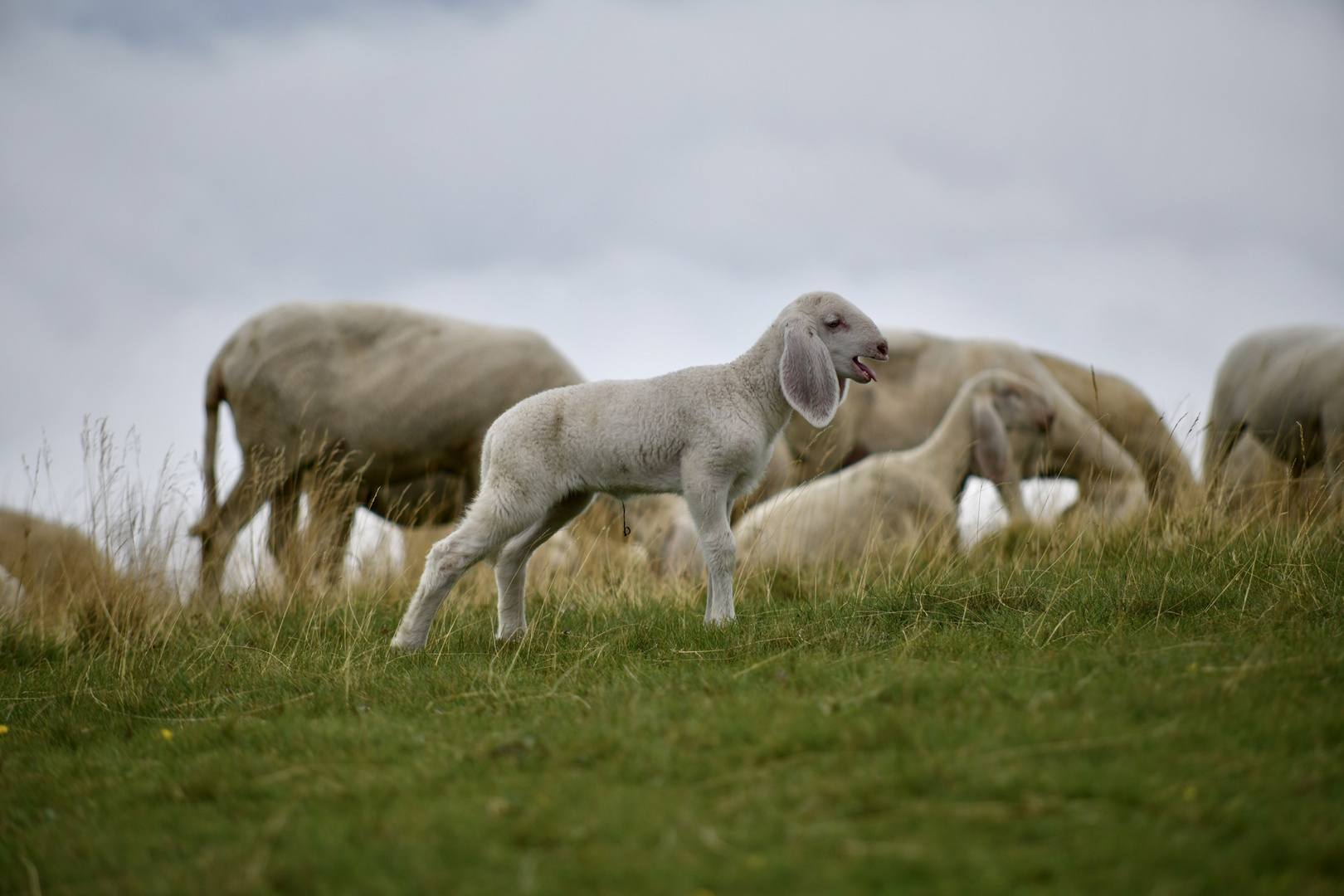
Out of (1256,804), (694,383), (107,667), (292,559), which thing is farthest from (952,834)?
(292,559)

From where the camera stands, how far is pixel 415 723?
3572 mm

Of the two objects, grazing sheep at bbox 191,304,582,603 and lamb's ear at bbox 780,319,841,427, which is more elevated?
lamb's ear at bbox 780,319,841,427

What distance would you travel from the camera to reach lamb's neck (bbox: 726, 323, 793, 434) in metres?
4.70

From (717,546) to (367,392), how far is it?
4973 millimetres

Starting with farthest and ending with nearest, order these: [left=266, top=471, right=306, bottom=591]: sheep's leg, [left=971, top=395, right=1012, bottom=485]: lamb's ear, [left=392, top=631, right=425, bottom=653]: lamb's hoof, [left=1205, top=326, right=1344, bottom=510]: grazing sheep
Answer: [left=971, top=395, right=1012, bottom=485]: lamb's ear < [left=1205, top=326, right=1344, bottom=510]: grazing sheep < [left=266, top=471, right=306, bottom=591]: sheep's leg < [left=392, top=631, right=425, bottom=653]: lamb's hoof

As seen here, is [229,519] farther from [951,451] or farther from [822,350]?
[951,451]

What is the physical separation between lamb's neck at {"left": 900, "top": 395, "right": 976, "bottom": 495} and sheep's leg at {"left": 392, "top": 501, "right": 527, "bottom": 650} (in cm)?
482

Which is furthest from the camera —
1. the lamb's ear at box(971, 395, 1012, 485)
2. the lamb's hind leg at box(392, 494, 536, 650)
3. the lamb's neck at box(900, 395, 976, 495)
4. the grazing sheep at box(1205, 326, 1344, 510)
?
the lamb's neck at box(900, 395, 976, 495)

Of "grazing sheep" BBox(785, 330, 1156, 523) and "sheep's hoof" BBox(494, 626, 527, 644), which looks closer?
"sheep's hoof" BBox(494, 626, 527, 644)

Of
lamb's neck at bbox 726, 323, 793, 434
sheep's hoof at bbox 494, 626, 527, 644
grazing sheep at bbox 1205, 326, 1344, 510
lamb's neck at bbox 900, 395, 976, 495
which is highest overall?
lamb's neck at bbox 726, 323, 793, 434

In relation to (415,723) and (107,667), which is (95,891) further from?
(107,667)

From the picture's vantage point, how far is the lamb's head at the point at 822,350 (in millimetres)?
4566

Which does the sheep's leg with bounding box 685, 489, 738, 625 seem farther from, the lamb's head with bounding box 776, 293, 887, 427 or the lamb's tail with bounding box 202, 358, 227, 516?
the lamb's tail with bounding box 202, 358, 227, 516

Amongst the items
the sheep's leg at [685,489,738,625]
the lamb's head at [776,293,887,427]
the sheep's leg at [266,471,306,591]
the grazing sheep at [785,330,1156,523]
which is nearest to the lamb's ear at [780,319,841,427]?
the lamb's head at [776,293,887,427]
